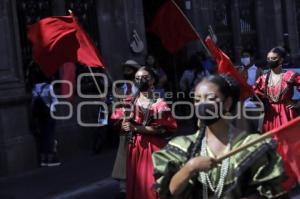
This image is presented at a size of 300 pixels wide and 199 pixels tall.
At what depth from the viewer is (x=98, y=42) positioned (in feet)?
40.7

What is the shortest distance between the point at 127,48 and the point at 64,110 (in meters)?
2.11

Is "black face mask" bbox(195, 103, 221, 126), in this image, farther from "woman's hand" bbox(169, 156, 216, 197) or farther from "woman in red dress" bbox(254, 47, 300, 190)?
"woman in red dress" bbox(254, 47, 300, 190)

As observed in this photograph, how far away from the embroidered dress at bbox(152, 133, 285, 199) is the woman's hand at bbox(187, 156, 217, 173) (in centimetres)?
17

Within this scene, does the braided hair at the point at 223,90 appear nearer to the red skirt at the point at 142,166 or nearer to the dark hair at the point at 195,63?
the red skirt at the point at 142,166

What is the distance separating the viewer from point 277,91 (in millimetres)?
8406

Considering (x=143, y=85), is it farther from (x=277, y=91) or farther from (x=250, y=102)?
(x=250, y=102)

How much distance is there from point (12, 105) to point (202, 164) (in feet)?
24.2

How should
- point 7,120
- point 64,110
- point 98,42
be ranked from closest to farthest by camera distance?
point 7,120
point 64,110
point 98,42

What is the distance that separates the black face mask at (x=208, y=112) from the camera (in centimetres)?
318

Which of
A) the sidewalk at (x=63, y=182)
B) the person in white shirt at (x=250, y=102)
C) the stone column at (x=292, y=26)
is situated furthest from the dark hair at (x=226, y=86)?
the stone column at (x=292, y=26)

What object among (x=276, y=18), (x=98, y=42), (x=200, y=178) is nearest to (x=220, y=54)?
(x=200, y=178)

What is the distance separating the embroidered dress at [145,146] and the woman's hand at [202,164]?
3.57 meters

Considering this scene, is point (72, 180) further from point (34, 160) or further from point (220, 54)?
point (220, 54)

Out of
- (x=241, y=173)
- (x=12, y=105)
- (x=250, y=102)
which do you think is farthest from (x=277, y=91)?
(x=241, y=173)
